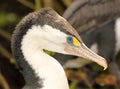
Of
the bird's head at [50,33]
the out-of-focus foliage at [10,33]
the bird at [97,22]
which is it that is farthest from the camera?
the out-of-focus foliage at [10,33]

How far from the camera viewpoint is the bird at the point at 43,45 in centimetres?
200

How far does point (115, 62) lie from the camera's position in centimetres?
345

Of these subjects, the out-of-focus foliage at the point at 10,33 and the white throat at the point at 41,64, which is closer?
the white throat at the point at 41,64

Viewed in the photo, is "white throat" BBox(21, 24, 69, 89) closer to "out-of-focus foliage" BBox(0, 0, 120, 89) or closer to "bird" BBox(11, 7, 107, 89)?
"bird" BBox(11, 7, 107, 89)

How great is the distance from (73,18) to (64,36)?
1.09m

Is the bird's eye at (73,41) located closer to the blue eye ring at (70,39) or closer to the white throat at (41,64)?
the blue eye ring at (70,39)

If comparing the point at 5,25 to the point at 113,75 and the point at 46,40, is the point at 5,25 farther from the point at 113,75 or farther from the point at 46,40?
the point at 46,40

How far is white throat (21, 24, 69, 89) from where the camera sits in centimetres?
203

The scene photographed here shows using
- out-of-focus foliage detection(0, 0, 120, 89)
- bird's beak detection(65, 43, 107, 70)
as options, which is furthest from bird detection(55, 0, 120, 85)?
bird's beak detection(65, 43, 107, 70)

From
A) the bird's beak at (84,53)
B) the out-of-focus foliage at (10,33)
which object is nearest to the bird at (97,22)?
the out-of-focus foliage at (10,33)

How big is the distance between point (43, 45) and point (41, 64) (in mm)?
77

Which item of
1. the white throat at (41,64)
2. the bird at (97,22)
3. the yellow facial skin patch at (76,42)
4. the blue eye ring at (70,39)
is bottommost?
the white throat at (41,64)

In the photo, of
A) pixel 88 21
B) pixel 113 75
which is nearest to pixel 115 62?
pixel 113 75

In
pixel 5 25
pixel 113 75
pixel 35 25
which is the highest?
pixel 5 25
